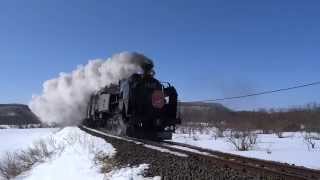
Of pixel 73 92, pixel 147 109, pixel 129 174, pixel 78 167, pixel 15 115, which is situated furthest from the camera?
pixel 15 115

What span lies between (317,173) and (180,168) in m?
2.97

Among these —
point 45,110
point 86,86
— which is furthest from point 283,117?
point 45,110

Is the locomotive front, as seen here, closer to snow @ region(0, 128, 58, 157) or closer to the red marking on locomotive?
the red marking on locomotive

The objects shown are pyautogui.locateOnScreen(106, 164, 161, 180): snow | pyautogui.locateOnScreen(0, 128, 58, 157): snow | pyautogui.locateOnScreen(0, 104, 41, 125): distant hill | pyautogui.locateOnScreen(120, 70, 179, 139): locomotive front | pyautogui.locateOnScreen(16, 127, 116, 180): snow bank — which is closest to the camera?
pyautogui.locateOnScreen(106, 164, 161, 180): snow

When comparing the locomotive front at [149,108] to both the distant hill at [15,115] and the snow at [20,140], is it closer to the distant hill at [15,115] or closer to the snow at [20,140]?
the snow at [20,140]

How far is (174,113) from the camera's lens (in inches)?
973

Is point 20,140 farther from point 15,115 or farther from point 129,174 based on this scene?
point 15,115

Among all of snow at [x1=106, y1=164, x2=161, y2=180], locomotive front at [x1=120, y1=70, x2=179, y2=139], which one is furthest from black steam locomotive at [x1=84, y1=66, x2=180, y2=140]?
snow at [x1=106, y1=164, x2=161, y2=180]

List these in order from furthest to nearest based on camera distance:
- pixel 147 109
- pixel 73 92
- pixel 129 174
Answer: pixel 73 92 → pixel 147 109 → pixel 129 174

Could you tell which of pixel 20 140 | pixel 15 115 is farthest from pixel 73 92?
pixel 15 115

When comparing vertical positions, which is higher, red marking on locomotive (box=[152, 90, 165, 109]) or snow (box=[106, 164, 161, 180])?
red marking on locomotive (box=[152, 90, 165, 109])

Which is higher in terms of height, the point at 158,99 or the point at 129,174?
the point at 158,99

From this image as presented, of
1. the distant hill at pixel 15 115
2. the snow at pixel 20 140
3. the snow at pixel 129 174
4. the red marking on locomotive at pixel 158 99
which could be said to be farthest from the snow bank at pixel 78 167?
the distant hill at pixel 15 115

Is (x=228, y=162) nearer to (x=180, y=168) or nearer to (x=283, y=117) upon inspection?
(x=180, y=168)
